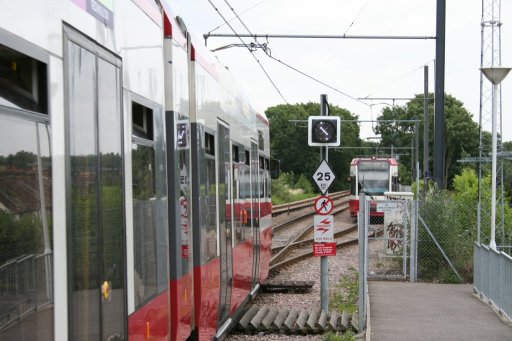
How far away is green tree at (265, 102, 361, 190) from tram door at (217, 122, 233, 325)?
234 feet

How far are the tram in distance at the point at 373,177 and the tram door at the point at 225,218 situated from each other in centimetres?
2643

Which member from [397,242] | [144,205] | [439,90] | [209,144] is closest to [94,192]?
[144,205]

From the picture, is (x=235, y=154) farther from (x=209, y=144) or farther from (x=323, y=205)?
(x=323, y=205)

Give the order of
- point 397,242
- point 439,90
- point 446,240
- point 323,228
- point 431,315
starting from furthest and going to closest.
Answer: point 439,90
point 397,242
point 446,240
point 323,228
point 431,315

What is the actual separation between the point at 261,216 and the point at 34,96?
10560mm

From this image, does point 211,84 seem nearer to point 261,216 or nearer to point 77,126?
point 77,126

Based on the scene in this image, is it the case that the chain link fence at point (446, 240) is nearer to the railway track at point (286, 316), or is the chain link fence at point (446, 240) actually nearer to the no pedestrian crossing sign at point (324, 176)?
the railway track at point (286, 316)

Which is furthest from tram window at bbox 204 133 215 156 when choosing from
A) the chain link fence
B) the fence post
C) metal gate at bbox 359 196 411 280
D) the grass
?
the chain link fence

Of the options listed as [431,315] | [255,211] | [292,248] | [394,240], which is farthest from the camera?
[292,248]

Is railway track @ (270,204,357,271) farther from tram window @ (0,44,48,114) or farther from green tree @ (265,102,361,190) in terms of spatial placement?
green tree @ (265,102,361,190)

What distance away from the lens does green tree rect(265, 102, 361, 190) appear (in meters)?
85.8

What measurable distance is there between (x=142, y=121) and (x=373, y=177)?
103 ft

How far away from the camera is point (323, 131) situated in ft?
42.4

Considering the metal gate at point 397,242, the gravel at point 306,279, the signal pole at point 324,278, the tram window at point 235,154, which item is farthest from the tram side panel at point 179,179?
the metal gate at point 397,242
